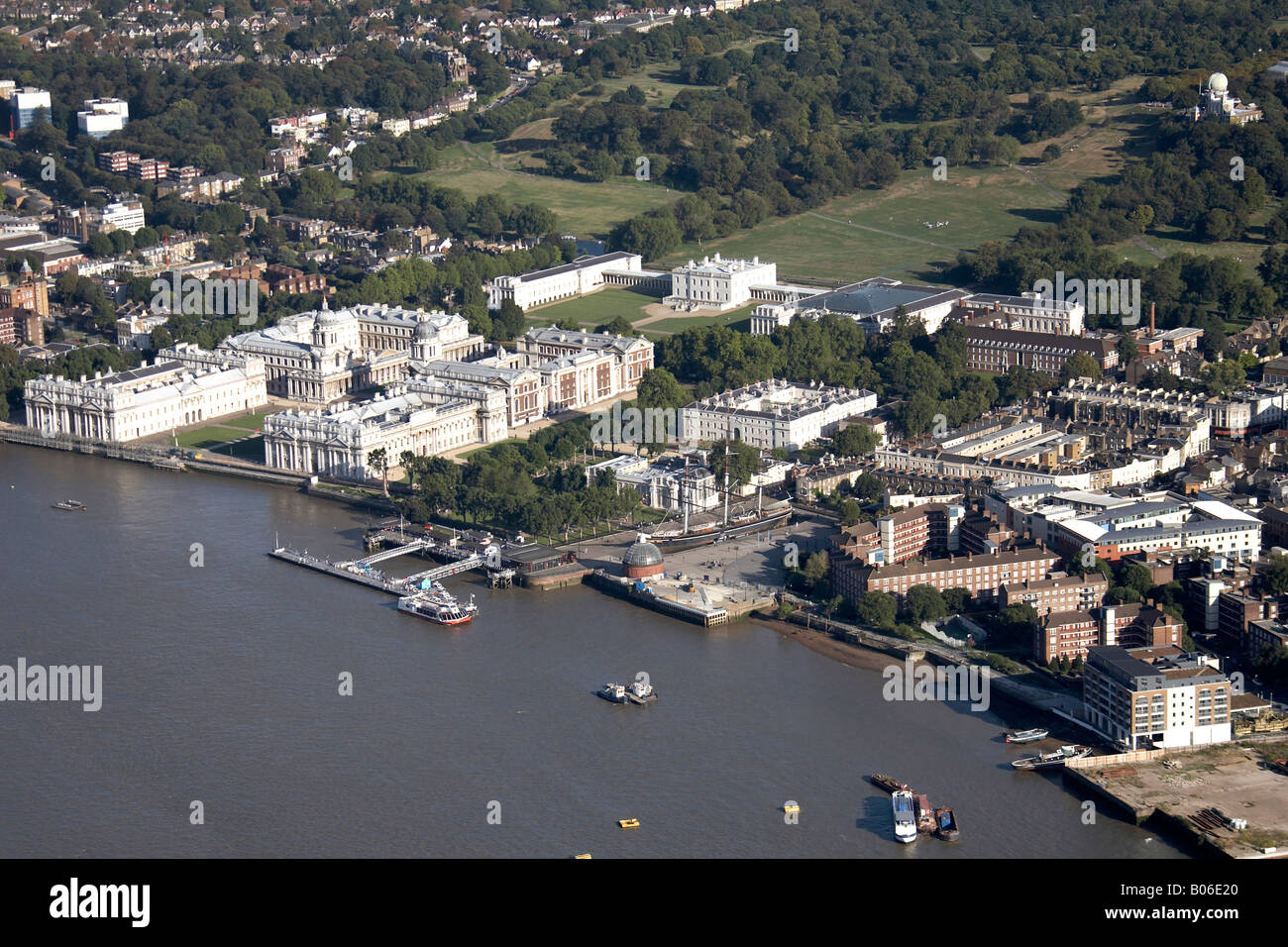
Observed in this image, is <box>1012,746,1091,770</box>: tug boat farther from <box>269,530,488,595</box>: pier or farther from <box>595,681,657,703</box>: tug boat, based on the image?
<box>269,530,488,595</box>: pier

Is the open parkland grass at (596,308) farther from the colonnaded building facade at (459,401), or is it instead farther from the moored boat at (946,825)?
the moored boat at (946,825)

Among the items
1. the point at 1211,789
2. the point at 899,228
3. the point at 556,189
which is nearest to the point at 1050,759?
the point at 1211,789

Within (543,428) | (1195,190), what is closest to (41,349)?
(543,428)

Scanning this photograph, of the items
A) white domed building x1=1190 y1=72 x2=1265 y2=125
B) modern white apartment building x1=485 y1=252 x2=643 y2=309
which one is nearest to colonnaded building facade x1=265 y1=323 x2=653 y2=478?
modern white apartment building x1=485 y1=252 x2=643 y2=309

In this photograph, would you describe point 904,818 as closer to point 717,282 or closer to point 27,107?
point 717,282

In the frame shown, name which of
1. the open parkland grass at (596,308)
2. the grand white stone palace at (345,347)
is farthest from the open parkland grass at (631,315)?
the grand white stone palace at (345,347)

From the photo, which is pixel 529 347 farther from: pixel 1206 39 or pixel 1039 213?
pixel 1206 39
